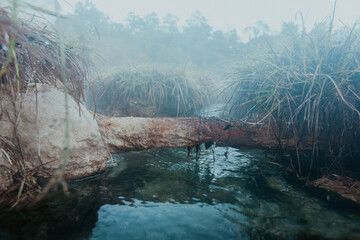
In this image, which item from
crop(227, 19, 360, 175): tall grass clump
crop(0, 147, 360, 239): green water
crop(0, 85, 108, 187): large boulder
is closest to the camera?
crop(0, 147, 360, 239): green water

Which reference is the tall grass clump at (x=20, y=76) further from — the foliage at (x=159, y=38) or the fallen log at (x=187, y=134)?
the foliage at (x=159, y=38)

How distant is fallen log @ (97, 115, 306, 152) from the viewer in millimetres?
2467

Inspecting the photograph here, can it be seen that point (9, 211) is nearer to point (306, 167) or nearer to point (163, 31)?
point (306, 167)

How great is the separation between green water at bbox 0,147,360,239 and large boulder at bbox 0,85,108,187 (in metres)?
0.21

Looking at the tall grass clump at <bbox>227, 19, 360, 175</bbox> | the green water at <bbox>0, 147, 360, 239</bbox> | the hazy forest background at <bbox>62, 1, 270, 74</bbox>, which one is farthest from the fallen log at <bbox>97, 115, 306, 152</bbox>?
the hazy forest background at <bbox>62, 1, 270, 74</bbox>

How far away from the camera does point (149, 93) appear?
467cm

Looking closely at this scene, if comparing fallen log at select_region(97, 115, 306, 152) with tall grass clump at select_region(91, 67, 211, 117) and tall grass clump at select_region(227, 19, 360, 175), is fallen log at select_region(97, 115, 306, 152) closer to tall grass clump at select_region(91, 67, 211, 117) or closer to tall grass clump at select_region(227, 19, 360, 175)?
tall grass clump at select_region(227, 19, 360, 175)

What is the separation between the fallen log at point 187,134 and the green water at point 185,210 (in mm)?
326

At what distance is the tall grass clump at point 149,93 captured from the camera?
4.79m

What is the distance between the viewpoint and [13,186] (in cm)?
171

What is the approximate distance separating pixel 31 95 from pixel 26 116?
189mm

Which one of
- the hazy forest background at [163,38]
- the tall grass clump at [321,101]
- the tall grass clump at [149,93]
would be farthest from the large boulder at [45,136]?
the hazy forest background at [163,38]

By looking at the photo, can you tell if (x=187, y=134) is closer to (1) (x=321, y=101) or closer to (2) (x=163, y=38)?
(1) (x=321, y=101)

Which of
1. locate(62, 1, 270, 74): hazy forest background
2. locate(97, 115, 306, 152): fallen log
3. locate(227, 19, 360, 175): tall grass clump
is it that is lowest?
locate(97, 115, 306, 152): fallen log
